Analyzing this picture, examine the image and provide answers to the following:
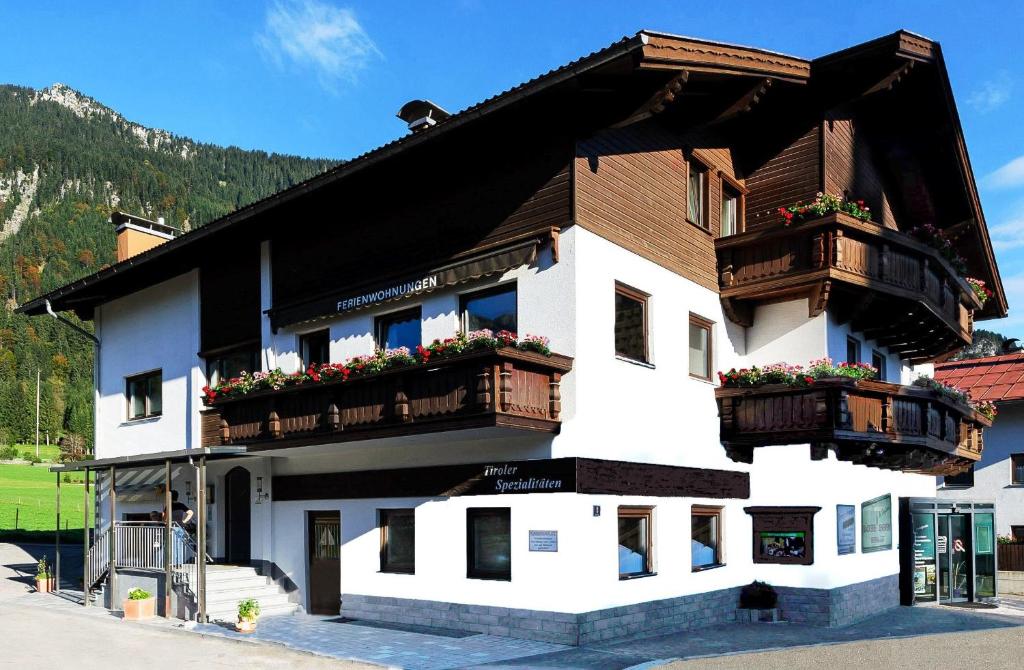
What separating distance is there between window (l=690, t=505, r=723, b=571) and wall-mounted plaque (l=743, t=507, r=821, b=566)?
94cm

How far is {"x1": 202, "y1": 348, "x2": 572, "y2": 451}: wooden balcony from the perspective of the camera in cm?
1322

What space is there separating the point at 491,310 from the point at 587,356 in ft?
6.83

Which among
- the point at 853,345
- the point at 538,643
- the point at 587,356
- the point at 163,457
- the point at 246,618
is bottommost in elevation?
the point at 538,643

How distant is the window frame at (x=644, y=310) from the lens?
50.0 ft

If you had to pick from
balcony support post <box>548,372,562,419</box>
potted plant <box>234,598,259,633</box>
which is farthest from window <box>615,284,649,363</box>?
potted plant <box>234,598,259,633</box>

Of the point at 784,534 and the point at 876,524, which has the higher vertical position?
the point at 784,534

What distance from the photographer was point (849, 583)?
18016mm

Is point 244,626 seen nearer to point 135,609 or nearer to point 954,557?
point 135,609

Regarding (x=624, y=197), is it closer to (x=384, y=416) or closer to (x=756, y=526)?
(x=384, y=416)

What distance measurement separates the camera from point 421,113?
63.2 feet

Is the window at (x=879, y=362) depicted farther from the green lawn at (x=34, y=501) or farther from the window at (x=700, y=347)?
the green lawn at (x=34, y=501)

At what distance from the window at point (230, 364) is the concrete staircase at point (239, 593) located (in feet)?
13.9

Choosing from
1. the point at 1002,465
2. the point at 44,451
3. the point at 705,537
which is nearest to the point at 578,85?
the point at 705,537

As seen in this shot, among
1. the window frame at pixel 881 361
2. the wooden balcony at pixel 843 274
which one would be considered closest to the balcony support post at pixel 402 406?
the wooden balcony at pixel 843 274
